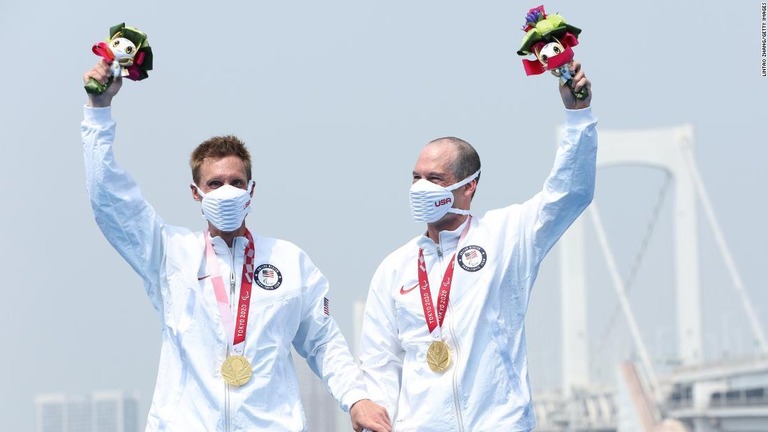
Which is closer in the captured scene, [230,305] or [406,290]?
[230,305]

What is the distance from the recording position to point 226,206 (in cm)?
454

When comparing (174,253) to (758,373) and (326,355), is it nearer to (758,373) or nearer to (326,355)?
(326,355)

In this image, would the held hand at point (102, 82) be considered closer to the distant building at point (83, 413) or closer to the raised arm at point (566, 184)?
the raised arm at point (566, 184)

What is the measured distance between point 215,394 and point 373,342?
0.64m

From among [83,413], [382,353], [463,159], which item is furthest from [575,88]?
[83,413]

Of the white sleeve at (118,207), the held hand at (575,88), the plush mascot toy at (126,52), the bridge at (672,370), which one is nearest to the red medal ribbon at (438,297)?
the held hand at (575,88)

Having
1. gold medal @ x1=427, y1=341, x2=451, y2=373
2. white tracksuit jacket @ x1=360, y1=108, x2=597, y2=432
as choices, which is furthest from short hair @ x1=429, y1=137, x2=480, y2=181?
gold medal @ x1=427, y1=341, x2=451, y2=373

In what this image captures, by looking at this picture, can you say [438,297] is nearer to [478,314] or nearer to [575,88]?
[478,314]

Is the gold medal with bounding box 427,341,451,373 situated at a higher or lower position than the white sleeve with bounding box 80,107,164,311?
lower

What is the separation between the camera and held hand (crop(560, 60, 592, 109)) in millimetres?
4461

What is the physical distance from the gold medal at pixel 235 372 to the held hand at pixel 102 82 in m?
0.91

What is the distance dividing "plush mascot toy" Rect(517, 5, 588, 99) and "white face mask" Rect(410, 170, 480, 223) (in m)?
0.52

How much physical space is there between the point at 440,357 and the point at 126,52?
1429 millimetres

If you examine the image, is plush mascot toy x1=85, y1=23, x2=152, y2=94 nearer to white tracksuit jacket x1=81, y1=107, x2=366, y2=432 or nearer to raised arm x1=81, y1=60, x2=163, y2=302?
raised arm x1=81, y1=60, x2=163, y2=302
